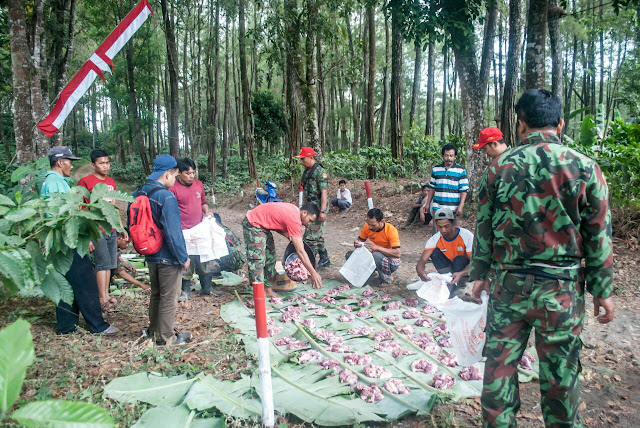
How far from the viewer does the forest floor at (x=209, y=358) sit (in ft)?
10.4

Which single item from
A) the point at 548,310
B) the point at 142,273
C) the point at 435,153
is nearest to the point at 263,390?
the point at 548,310

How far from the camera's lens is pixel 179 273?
429 cm

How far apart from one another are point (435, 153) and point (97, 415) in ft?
49.8

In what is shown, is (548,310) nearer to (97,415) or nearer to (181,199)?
(97,415)

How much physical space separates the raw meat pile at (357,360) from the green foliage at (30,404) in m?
3.33

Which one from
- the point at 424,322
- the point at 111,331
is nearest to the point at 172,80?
the point at 111,331

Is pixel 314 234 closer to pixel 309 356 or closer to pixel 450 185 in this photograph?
pixel 450 185

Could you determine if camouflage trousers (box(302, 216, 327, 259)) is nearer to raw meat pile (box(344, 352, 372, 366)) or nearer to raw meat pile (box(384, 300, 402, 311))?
raw meat pile (box(384, 300, 402, 311))

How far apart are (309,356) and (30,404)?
3.41 metres

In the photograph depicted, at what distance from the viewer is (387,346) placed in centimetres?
418

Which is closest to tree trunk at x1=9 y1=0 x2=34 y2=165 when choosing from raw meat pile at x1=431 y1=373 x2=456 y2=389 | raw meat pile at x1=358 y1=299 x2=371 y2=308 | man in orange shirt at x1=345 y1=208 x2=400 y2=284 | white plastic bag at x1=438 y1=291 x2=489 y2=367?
man in orange shirt at x1=345 y1=208 x2=400 y2=284

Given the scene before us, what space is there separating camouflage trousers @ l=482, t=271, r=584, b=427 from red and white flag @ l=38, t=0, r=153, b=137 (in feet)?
25.0

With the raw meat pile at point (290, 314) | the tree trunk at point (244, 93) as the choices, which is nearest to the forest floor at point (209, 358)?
the raw meat pile at point (290, 314)

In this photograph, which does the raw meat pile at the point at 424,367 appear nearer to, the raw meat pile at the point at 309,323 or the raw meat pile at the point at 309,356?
the raw meat pile at the point at 309,356
